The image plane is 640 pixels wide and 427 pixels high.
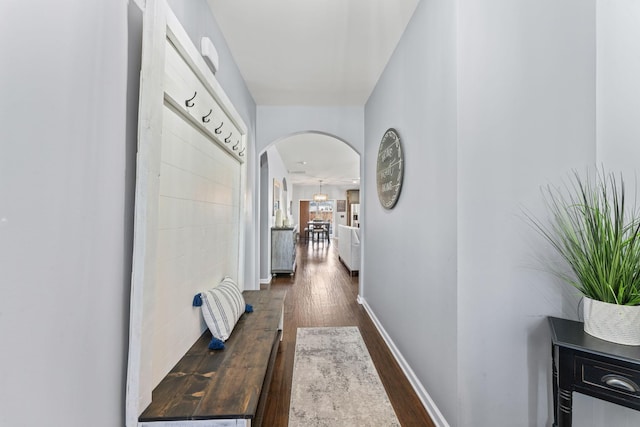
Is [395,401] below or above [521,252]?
below

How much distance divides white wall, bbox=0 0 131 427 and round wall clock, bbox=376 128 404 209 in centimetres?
184

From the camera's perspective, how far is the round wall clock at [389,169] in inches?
92.1

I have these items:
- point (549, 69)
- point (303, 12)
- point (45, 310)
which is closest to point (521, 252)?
point (549, 69)

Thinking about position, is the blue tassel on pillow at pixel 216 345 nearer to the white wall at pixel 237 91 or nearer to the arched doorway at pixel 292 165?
the white wall at pixel 237 91

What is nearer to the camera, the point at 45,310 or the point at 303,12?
the point at 45,310

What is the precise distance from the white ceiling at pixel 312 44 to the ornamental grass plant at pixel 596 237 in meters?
1.54

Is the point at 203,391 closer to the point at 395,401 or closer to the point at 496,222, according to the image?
the point at 395,401

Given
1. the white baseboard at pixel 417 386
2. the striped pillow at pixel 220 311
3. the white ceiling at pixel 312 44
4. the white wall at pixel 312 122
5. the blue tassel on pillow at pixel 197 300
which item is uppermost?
the white ceiling at pixel 312 44

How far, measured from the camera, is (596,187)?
1267 mm

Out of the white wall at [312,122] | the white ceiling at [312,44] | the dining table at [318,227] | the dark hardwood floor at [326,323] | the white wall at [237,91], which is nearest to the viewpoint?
the white wall at [237,91]

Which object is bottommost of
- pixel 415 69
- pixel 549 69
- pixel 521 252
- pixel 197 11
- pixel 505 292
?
pixel 505 292

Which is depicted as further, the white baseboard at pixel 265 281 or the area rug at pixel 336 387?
the white baseboard at pixel 265 281

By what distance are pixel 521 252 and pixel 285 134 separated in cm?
306

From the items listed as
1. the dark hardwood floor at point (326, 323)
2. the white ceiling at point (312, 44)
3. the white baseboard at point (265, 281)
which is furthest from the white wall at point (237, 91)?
the white baseboard at point (265, 281)
